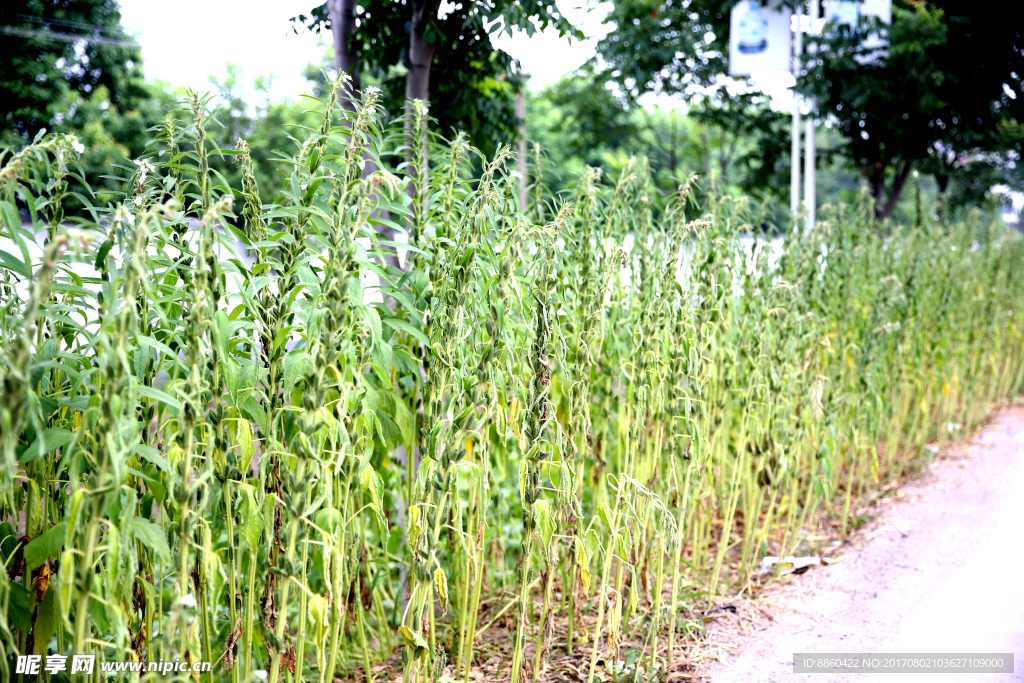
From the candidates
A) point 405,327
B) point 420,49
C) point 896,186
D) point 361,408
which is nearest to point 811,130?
point 896,186

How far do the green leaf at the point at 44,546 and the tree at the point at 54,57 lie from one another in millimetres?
15822

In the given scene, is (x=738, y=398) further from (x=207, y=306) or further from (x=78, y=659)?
(x=78, y=659)

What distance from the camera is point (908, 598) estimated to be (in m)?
2.84

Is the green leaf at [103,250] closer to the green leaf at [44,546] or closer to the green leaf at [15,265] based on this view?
the green leaf at [15,265]

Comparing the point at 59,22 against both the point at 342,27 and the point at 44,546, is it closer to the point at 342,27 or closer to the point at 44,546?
the point at 342,27

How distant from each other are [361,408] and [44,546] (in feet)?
2.05

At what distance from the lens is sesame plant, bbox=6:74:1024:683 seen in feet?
4.35

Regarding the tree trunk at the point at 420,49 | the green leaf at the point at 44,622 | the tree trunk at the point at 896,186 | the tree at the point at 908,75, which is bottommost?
the green leaf at the point at 44,622

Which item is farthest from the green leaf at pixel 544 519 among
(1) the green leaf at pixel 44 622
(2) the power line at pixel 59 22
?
(2) the power line at pixel 59 22

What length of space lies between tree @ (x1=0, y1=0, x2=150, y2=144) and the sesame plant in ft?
50.6

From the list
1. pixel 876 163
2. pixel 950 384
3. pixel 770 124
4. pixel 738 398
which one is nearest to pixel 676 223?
pixel 738 398

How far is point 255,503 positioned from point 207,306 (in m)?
0.39

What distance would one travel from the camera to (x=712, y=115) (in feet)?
30.5

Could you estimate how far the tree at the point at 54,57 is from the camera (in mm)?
15680
